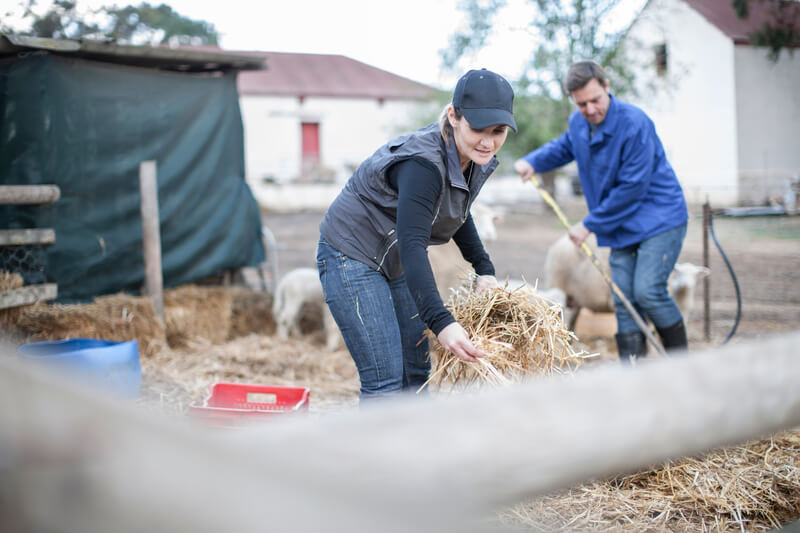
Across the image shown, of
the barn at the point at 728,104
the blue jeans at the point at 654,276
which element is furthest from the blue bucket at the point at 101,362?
Answer: the barn at the point at 728,104

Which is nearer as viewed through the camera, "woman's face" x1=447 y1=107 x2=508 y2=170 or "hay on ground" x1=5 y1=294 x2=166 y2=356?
"woman's face" x1=447 y1=107 x2=508 y2=170

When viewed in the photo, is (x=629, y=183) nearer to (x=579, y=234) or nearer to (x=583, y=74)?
(x=579, y=234)

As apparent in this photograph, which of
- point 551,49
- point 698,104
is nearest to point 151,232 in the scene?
point 551,49

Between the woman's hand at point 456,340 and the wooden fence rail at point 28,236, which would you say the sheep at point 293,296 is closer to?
the wooden fence rail at point 28,236

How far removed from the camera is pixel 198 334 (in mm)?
6211

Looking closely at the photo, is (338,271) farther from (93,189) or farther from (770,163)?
(770,163)

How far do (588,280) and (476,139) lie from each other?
14.1 feet

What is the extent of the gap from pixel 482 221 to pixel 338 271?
414cm

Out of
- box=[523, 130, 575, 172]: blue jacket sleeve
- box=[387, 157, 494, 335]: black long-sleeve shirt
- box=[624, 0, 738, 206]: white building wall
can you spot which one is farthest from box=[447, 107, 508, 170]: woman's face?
box=[624, 0, 738, 206]: white building wall

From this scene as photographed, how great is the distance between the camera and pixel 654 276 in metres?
4.30

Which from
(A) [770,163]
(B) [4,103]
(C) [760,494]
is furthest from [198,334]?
(A) [770,163]

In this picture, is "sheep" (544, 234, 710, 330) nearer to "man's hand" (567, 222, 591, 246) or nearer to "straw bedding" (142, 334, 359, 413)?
"man's hand" (567, 222, 591, 246)

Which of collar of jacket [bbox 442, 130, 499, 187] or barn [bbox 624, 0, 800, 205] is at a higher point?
barn [bbox 624, 0, 800, 205]

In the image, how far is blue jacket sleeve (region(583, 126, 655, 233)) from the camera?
168 inches
